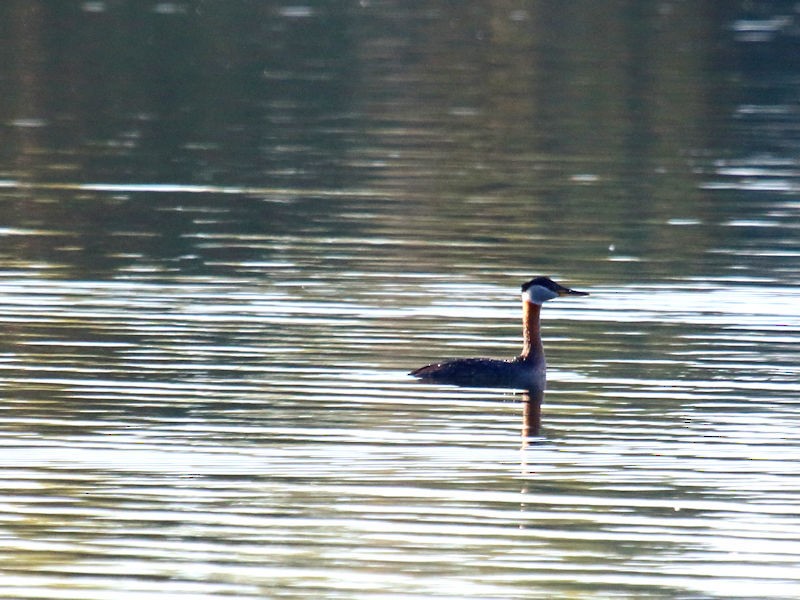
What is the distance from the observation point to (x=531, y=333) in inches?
650

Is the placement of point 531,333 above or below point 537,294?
below

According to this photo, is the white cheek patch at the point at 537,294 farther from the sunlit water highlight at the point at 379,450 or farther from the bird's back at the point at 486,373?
the bird's back at the point at 486,373

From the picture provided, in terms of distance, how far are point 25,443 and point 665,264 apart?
1009 centimetres

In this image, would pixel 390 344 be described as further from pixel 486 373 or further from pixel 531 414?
pixel 531 414

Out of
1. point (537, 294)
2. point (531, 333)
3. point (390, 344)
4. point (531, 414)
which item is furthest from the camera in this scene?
point (390, 344)

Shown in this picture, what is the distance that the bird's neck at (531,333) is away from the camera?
1630 cm

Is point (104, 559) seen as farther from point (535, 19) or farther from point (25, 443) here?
point (535, 19)

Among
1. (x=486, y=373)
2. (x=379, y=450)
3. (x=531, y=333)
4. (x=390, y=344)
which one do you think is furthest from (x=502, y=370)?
(x=379, y=450)

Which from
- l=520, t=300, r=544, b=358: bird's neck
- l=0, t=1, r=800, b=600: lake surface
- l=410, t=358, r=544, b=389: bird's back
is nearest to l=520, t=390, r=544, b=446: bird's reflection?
l=0, t=1, r=800, b=600: lake surface

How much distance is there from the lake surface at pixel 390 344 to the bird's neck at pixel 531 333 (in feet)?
1.21

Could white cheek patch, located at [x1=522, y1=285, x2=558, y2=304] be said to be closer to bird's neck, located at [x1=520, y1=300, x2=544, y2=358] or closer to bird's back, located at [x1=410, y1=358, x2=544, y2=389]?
bird's neck, located at [x1=520, y1=300, x2=544, y2=358]

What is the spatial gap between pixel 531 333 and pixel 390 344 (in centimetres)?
135

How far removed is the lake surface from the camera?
36.1 ft

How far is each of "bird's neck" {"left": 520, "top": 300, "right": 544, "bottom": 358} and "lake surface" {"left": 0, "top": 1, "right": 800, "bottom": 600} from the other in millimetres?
368
